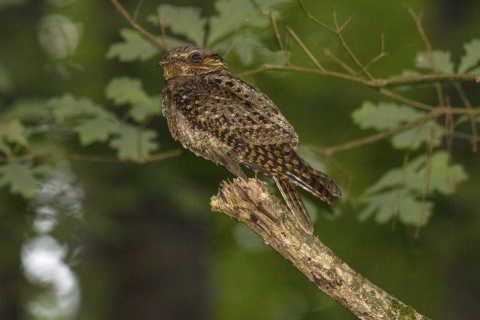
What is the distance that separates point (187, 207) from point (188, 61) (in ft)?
7.73

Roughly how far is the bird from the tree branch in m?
0.18

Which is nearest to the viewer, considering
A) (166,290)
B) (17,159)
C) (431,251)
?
(17,159)

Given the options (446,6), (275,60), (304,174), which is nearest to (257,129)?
(304,174)

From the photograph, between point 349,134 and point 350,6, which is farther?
point 349,134

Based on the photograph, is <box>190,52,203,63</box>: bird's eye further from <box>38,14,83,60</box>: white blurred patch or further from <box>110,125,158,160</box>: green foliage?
<box>38,14,83,60</box>: white blurred patch

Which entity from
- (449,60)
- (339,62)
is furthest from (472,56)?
(339,62)

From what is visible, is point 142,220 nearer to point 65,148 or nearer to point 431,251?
point 65,148

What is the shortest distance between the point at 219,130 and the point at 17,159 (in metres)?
1.78

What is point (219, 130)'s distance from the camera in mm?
3502

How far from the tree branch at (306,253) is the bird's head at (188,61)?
133 centimetres

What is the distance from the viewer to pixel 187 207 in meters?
6.08

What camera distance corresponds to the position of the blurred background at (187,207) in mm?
6488

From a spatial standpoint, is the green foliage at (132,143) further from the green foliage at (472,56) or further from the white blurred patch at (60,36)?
the white blurred patch at (60,36)

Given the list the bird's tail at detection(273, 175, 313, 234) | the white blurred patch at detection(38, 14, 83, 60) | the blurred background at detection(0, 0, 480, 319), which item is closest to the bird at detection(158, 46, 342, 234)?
the bird's tail at detection(273, 175, 313, 234)
